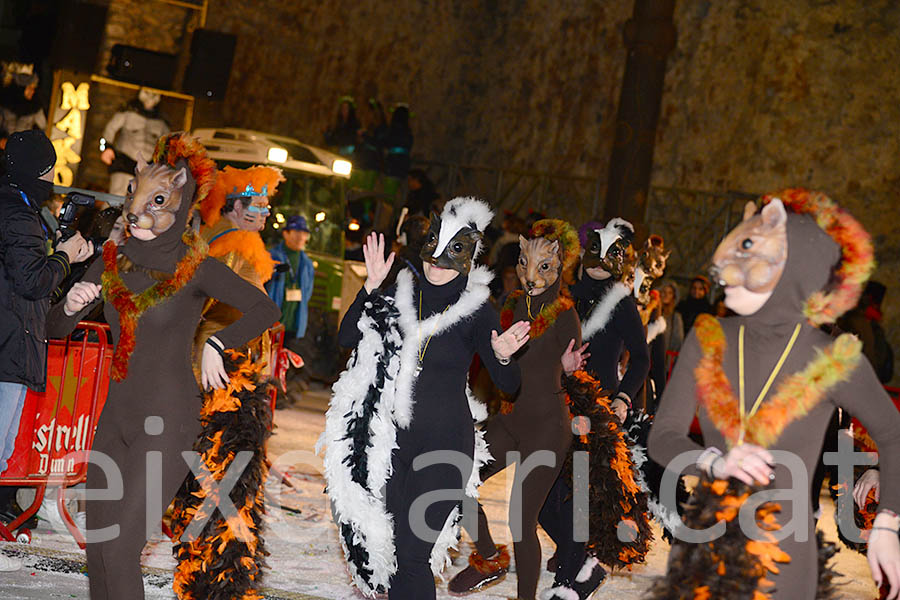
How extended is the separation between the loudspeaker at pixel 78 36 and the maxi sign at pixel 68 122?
186mm

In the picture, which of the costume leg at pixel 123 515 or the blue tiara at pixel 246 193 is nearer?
the costume leg at pixel 123 515

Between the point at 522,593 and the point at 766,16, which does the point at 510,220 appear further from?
the point at 522,593

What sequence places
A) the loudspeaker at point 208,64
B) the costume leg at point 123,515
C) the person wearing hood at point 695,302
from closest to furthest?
the costume leg at point 123,515
the person wearing hood at point 695,302
the loudspeaker at point 208,64

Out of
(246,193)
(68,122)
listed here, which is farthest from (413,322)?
(68,122)

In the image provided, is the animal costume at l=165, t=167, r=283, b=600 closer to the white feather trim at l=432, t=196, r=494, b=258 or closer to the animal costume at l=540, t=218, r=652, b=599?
the white feather trim at l=432, t=196, r=494, b=258

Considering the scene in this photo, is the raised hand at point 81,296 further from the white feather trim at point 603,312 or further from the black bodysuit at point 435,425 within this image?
the white feather trim at point 603,312

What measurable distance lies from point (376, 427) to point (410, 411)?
15 centimetres

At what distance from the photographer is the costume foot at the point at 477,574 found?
5996 millimetres

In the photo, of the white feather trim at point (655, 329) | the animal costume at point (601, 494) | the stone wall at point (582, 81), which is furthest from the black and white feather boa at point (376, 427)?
the stone wall at point (582, 81)

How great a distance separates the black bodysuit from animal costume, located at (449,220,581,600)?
993mm

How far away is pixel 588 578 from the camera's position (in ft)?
18.7

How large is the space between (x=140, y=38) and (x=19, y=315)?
40.0ft

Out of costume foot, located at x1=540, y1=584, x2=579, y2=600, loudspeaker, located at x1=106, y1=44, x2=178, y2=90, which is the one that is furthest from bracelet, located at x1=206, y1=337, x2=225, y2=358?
loudspeaker, located at x1=106, y1=44, x2=178, y2=90

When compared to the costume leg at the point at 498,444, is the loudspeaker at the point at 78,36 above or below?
above
